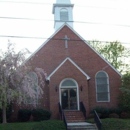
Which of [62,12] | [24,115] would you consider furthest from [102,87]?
[62,12]

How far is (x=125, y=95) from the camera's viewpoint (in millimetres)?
26812

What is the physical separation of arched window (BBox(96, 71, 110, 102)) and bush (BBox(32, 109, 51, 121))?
18.7ft

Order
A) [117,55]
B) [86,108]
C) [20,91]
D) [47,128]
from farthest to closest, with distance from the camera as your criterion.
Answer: [117,55]
[86,108]
[20,91]
[47,128]

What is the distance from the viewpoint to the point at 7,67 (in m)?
21.4

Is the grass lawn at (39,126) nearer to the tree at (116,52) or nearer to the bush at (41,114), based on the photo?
the bush at (41,114)

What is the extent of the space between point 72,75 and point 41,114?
15.3 feet

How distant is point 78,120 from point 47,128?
5341mm

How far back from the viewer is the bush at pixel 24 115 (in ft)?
81.0

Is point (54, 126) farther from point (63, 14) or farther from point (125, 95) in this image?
point (63, 14)

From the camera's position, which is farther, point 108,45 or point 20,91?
point 108,45

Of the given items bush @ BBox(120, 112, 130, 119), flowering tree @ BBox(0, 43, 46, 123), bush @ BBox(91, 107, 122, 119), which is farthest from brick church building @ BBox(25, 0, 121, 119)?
flowering tree @ BBox(0, 43, 46, 123)

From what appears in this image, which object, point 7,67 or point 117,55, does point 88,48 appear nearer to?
point 7,67

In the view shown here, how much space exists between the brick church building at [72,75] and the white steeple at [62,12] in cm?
214

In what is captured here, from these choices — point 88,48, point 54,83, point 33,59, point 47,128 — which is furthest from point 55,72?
point 47,128
